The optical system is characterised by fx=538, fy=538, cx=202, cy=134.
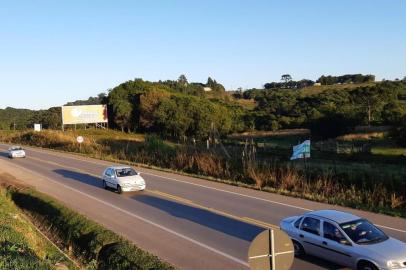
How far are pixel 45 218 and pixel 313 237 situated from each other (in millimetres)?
11863

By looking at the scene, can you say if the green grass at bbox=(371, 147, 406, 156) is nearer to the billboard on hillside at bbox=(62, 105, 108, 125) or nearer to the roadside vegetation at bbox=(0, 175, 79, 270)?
the roadside vegetation at bbox=(0, 175, 79, 270)

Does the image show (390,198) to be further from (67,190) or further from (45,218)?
(67,190)

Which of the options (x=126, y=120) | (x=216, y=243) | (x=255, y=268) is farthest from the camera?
(x=126, y=120)

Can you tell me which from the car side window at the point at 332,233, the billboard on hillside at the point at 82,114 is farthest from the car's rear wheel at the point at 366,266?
the billboard on hillside at the point at 82,114

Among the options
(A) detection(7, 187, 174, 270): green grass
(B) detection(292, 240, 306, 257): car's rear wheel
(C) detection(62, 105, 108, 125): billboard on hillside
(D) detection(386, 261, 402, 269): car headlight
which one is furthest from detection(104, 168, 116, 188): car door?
(C) detection(62, 105, 108, 125): billboard on hillside


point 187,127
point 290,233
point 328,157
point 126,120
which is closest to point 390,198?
point 290,233

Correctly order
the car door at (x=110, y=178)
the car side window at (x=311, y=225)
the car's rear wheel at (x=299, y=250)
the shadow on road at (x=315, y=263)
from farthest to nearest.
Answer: the car door at (x=110, y=178) → the car's rear wheel at (x=299, y=250) → the car side window at (x=311, y=225) → the shadow on road at (x=315, y=263)

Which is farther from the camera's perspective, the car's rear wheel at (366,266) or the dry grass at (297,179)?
the dry grass at (297,179)

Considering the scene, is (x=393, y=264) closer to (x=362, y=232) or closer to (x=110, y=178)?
(x=362, y=232)

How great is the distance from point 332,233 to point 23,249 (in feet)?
24.8

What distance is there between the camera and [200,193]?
25375 mm

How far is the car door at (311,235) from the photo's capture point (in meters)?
13.0

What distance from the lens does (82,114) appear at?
93875 mm

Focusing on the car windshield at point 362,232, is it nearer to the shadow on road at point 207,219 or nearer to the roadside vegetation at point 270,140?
the shadow on road at point 207,219
